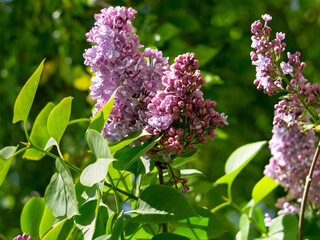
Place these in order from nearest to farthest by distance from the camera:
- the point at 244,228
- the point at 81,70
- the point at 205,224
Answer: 1. the point at 205,224
2. the point at 244,228
3. the point at 81,70

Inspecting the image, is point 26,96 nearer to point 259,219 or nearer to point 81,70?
point 259,219

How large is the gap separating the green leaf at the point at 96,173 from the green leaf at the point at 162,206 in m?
0.06

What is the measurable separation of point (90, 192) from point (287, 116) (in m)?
0.24

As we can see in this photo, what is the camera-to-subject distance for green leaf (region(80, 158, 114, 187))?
442 mm

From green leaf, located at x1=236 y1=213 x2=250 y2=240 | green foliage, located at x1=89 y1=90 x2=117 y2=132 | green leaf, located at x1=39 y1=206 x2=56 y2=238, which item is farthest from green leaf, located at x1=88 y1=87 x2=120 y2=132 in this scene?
green leaf, located at x1=236 y1=213 x2=250 y2=240

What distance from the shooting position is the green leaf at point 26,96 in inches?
21.0

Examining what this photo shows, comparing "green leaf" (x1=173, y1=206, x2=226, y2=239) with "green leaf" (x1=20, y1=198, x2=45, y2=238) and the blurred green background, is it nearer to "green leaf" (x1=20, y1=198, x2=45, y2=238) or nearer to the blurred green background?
"green leaf" (x1=20, y1=198, x2=45, y2=238)

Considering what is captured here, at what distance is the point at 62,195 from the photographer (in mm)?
489

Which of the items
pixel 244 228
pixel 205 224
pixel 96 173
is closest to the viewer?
pixel 96 173

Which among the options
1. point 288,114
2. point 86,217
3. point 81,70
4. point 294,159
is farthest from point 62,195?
point 81,70

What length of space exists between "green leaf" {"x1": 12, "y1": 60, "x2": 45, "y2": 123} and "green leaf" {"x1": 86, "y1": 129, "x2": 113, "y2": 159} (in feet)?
0.33

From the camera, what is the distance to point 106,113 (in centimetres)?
49

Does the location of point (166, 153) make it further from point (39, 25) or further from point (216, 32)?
point (39, 25)

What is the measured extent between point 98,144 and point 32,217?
0.73 ft
